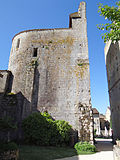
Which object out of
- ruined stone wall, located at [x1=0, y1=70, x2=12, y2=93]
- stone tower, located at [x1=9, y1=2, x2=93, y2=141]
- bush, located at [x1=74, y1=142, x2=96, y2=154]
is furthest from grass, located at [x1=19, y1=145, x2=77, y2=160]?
ruined stone wall, located at [x1=0, y1=70, x2=12, y2=93]

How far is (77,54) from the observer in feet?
41.3

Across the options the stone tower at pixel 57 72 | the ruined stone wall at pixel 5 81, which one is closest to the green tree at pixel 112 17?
the stone tower at pixel 57 72

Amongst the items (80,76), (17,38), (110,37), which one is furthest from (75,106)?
(17,38)

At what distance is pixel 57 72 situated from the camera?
12.2 m

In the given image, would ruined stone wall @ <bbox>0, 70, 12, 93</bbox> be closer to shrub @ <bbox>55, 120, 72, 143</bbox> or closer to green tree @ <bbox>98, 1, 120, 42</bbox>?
shrub @ <bbox>55, 120, 72, 143</bbox>

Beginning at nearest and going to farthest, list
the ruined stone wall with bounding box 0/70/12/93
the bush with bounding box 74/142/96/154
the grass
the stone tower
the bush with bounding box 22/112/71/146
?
the grass
the bush with bounding box 74/142/96/154
the bush with bounding box 22/112/71/146
the stone tower
the ruined stone wall with bounding box 0/70/12/93

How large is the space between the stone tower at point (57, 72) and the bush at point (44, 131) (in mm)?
931

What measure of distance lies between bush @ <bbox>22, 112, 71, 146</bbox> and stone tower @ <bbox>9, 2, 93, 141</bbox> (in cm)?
93

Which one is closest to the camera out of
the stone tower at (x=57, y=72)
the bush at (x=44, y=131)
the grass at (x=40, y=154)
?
→ the grass at (x=40, y=154)

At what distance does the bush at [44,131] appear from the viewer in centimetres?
940

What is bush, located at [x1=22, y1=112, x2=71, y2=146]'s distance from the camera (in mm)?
9398

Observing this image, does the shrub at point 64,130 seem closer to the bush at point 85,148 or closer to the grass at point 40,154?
the bush at point 85,148

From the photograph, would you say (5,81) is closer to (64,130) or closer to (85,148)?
(64,130)

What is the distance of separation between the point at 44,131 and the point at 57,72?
5.27m
